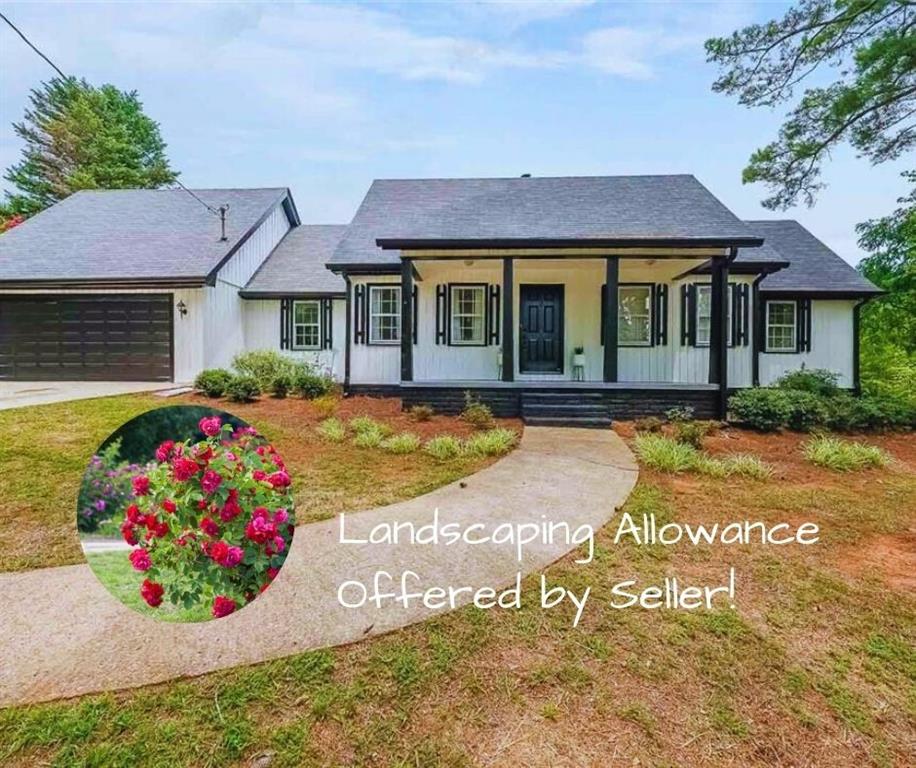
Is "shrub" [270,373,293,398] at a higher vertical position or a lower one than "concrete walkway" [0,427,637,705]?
higher

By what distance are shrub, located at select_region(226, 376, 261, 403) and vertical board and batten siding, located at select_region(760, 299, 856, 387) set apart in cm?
1144

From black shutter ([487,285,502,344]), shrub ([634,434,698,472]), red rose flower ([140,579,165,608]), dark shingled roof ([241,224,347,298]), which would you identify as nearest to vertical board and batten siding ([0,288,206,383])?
dark shingled roof ([241,224,347,298])

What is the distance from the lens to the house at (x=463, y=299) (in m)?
8.76

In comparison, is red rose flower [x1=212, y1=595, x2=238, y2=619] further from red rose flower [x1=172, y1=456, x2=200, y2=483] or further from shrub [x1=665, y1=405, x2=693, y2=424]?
shrub [x1=665, y1=405, x2=693, y2=424]

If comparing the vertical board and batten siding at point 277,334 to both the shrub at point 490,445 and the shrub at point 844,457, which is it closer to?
the shrub at point 490,445

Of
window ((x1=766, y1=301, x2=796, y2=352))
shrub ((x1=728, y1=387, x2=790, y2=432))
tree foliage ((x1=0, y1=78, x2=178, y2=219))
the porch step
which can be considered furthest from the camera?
tree foliage ((x1=0, y1=78, x2=178, y2=219))

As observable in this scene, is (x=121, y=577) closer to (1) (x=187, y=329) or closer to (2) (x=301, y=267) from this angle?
(1) (x=187, y=329)

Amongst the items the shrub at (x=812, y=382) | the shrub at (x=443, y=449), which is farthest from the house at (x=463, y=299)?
the shrub at (x=443, y=449)

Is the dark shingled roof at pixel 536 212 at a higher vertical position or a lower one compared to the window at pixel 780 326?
higher

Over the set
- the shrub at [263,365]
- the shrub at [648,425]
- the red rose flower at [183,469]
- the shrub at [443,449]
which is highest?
the shrub at [263,365]

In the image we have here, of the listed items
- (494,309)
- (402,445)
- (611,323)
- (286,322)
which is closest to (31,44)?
(402,445)

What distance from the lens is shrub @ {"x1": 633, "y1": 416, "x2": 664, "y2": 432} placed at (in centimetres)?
718

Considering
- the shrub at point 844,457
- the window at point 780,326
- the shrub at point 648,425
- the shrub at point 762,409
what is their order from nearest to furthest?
the shrub at point 844,457 < the shrub at point 648,425 < the shrub at point 762,409 < the window at point 780,326

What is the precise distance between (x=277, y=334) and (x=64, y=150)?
25.3 metres
